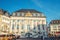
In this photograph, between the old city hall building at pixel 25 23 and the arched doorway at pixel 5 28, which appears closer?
the arched doorway at pixel 5 28

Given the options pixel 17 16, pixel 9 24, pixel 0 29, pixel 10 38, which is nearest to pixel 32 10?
pixel 17 16

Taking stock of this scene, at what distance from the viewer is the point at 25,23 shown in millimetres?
69312

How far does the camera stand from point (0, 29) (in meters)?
63.0

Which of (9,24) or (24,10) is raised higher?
(24,10)

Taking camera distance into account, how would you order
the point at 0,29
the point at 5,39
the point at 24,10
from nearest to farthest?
the point at 5,39, the point at 0,29, the point at 24,10

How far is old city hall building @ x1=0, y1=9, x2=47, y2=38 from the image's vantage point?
67.7 m

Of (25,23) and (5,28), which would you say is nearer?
(5,28)

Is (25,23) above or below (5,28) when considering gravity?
above

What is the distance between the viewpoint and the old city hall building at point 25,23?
67688 millimetres

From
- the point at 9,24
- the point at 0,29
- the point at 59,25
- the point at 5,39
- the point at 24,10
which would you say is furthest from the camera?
the point at 59,25

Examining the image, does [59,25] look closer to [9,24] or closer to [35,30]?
[35,30]

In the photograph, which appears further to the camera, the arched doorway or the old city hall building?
the old city hall building

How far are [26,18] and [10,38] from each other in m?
29.2

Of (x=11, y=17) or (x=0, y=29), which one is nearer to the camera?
(x=0, y=29)
